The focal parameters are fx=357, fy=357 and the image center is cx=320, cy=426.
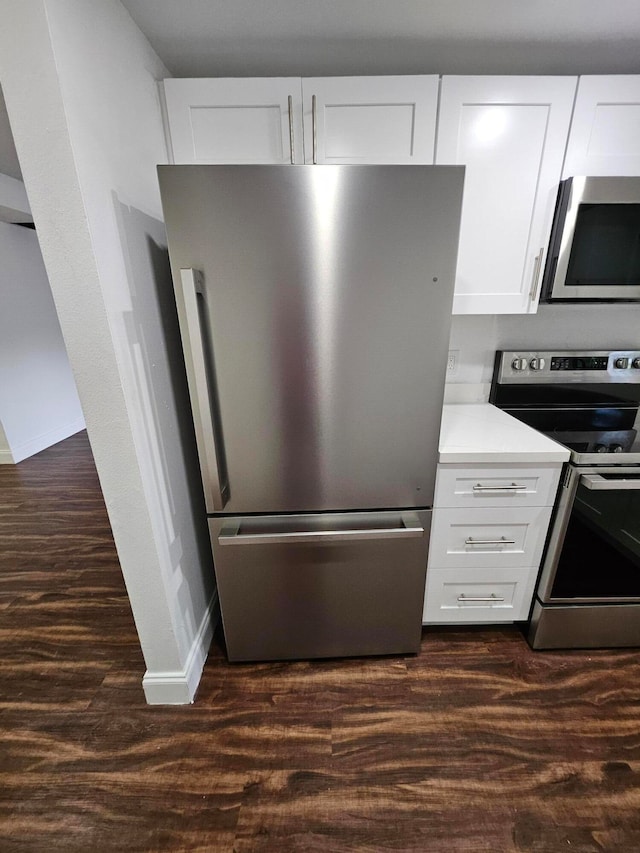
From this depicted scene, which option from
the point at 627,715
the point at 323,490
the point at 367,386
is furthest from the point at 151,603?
the point at 627,715

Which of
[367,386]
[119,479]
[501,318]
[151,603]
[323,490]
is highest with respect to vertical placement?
[501,318]

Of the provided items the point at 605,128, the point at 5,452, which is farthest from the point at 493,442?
the point at 5,452

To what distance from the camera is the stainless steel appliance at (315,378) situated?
1001mm

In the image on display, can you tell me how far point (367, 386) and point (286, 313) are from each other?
1.12 ft

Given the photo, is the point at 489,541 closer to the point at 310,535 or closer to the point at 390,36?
the point at 310,535

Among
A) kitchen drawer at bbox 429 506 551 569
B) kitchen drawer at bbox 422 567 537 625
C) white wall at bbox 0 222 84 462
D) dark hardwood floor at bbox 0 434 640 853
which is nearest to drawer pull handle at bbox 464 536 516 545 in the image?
kitchen drawer at bbox 429 506 551 569

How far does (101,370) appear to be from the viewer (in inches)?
37.8

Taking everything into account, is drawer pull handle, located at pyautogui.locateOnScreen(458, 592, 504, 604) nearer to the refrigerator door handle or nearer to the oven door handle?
the oven door handle

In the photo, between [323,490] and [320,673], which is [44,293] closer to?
[323,490]

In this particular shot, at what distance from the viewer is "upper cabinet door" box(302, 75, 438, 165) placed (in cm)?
124

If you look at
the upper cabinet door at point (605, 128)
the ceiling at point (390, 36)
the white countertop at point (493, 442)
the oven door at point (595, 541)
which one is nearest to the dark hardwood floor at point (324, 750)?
the oven door at point (595, 541)

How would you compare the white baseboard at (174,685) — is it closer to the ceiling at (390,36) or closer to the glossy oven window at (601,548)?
the glossy oven window at (601,548)

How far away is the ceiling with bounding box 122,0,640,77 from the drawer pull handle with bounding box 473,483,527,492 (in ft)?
4.91

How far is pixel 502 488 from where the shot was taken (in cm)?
135
